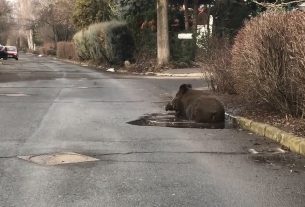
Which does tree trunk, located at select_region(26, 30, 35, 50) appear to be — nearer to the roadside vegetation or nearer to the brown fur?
the roadside vegetation

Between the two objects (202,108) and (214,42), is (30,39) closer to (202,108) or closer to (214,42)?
(214,42)

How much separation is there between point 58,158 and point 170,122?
4.42 metres

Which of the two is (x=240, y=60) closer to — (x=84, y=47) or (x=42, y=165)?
(x=42, y=165)

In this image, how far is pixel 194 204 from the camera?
5.99 meters

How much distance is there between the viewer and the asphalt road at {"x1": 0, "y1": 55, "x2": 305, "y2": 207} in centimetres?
625

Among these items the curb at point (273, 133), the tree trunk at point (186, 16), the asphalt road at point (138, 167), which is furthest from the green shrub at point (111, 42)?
the curb at point (273, 133)

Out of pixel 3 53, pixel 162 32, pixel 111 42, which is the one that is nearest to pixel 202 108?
pixel 162 32

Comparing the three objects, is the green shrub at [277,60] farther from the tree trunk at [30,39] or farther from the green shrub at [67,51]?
the tree trunk at [30,39]

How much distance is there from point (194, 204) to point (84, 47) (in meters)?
43.1

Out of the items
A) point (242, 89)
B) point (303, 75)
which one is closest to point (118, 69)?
point (242, 89)

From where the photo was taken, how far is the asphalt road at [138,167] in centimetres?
625

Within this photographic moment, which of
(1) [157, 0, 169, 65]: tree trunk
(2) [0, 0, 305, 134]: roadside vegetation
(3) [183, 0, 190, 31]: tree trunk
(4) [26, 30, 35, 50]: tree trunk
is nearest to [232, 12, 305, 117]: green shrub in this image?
(2) [0, 0, 305, 134]: roadside vegetation

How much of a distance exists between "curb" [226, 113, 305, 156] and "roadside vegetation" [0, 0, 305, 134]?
32 centimetres

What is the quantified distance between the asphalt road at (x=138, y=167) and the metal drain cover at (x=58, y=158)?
0.53 feet
